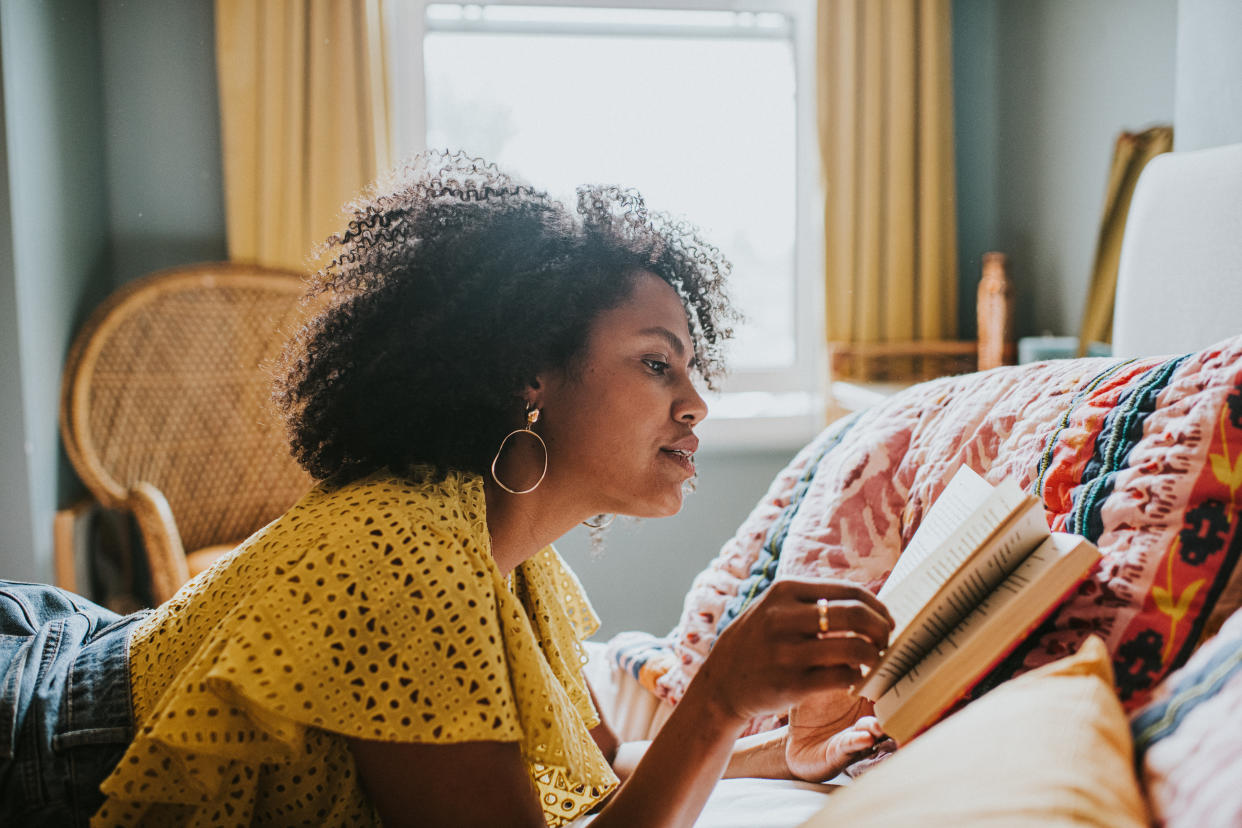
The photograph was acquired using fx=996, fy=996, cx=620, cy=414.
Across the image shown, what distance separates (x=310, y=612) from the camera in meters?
0.83

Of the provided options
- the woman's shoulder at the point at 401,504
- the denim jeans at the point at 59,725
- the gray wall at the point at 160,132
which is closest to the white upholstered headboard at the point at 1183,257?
the woman's shoulder at the point at 401,504

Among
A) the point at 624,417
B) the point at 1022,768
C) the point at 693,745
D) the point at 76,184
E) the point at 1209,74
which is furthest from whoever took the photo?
the point at 76,184

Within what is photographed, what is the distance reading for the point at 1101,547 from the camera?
88 centimetres

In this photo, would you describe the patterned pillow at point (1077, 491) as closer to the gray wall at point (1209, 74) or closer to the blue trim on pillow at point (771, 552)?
the blue trim on pillow at point (771, 552)

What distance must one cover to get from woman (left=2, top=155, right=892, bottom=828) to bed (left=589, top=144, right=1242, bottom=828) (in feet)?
0.55

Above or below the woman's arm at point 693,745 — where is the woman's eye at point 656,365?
above

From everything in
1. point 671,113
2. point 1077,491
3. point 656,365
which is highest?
point 671,113

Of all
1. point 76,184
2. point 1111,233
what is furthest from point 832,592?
point 76,184

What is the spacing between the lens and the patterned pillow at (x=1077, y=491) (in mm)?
816

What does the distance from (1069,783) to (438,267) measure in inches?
32.4

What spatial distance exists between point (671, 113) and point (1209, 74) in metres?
1.98

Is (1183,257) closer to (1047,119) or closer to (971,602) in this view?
(971,602)

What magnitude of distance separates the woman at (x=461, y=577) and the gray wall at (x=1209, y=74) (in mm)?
839

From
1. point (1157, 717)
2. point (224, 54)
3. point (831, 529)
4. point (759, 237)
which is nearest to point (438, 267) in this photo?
point (831, 529)
